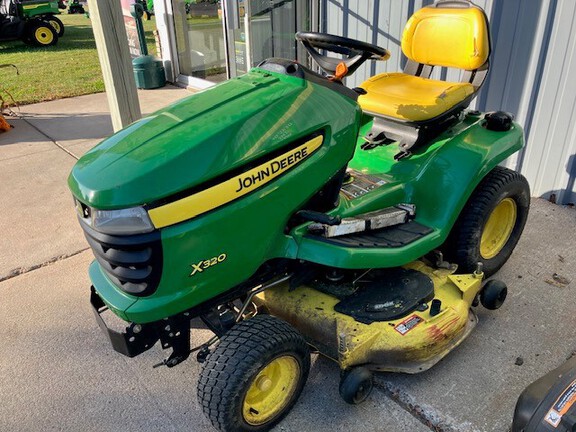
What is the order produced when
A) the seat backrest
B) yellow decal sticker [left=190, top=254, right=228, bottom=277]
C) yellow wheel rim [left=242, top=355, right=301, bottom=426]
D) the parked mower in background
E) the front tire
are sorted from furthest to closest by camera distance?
the parked mower in background
the front tire
the seat backrest
yellow wheel rim [left=242, top=355, right=301, bottom=426]
yellow decal sticker [left=190, top=254, right=228, bottom=277]

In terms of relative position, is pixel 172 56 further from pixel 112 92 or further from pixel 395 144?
pixel 395 144

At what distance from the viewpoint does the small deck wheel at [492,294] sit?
2393 millimetres

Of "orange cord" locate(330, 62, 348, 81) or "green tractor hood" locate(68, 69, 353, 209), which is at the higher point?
"orange cord" locate(330, 62, 348, 81)

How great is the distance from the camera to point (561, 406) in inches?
58.7

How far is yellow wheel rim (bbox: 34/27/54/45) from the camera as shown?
40.7ft

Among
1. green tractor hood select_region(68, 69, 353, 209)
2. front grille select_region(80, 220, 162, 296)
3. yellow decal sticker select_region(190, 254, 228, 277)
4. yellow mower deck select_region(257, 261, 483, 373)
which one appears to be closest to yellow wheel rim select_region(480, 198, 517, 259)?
yellow mower deck select_region(257, 261, 483, 373)

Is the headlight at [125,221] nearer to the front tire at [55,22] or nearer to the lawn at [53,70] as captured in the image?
the lawn at [53,70]

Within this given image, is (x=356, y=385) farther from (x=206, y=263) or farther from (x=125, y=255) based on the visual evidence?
(x=125, y=255)

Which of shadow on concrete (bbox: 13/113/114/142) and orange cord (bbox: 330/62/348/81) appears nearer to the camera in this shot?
orange cord (bbox: 330/62/348/81)

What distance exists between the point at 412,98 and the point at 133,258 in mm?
1667

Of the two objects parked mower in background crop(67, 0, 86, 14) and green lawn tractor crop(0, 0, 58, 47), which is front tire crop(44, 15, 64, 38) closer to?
green lawn tractor crop(0, 0, 58, 47)

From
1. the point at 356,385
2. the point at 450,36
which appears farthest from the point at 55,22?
the point at 356,385

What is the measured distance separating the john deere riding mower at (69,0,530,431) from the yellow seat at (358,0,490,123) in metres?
0.01

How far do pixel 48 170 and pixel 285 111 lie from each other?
3503 millimetres
